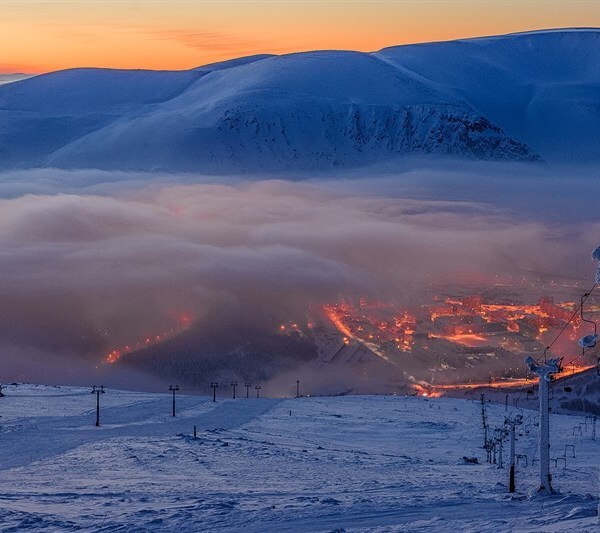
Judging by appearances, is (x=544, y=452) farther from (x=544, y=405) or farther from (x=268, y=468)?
(x=268, y=468)

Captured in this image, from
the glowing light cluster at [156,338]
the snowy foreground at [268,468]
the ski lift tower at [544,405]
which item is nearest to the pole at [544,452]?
the ski lift tower at [544,405]

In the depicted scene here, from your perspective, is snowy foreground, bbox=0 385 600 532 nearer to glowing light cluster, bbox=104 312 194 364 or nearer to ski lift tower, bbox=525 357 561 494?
ski lift tower, bbox=525 357 561 494

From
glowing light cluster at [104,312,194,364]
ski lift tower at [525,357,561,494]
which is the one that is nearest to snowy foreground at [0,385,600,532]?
ski lift tower at [525,357,561,494]

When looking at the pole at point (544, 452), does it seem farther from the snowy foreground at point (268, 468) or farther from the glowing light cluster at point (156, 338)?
the glowing light cluster at point (156, 338)


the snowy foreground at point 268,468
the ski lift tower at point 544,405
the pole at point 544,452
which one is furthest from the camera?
the pole at point 544,452

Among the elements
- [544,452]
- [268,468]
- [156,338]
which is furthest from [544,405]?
[156,338]

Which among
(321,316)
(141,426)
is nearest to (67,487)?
(141,426)
